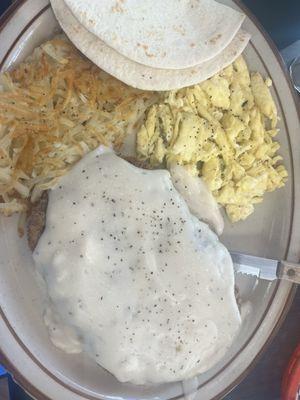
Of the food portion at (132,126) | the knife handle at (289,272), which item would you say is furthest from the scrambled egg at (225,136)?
the knife handle at (289,272)

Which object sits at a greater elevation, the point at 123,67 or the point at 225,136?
the point at 123,67

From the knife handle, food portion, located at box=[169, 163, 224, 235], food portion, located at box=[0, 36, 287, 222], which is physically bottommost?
the knife handle

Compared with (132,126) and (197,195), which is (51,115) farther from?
(197,195)

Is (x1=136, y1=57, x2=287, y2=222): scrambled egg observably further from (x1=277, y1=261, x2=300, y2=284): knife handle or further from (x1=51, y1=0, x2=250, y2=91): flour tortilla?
(x1=277, y1=261, x2=300, y2=284): knife handle

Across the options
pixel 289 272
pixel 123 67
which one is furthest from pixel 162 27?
pixel 289 272

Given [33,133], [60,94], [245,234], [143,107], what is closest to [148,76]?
[143,107]

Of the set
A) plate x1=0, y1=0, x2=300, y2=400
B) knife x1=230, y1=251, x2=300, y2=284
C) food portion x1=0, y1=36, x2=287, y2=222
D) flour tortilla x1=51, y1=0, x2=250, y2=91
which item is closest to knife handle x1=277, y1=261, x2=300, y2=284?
knife x1=230, y1=251, x2=300, y2=284
